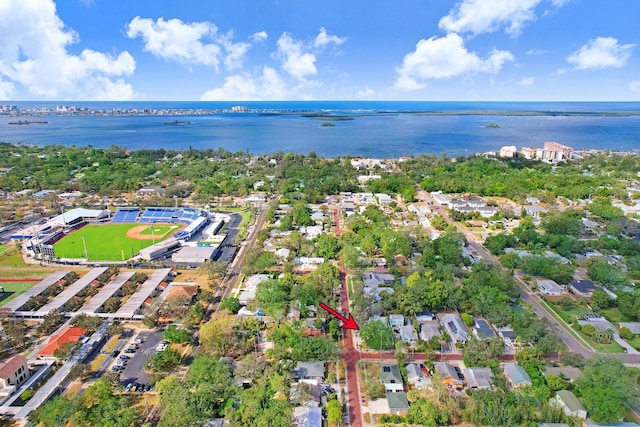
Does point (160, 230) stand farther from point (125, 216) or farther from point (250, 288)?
point (250, 288)

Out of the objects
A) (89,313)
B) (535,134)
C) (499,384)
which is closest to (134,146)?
(89,313)

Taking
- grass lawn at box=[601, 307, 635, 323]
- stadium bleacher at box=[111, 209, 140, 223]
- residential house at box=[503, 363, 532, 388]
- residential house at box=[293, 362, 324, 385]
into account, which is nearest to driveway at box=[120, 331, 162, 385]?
residential house at box=[293, 362, 324, 385]

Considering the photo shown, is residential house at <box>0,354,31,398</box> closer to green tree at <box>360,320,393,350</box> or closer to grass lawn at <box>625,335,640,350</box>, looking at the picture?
green tree at <box>360,320,393,350</box>

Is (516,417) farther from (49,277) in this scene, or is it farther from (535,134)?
(535,134)

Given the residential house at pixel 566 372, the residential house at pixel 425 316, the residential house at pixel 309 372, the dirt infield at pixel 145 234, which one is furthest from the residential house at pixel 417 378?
the dirt infield at pixel 145 234

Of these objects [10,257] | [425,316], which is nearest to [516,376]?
[425,316]

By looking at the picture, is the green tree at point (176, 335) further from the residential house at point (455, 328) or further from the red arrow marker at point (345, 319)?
the residential house at point (455, 328)
